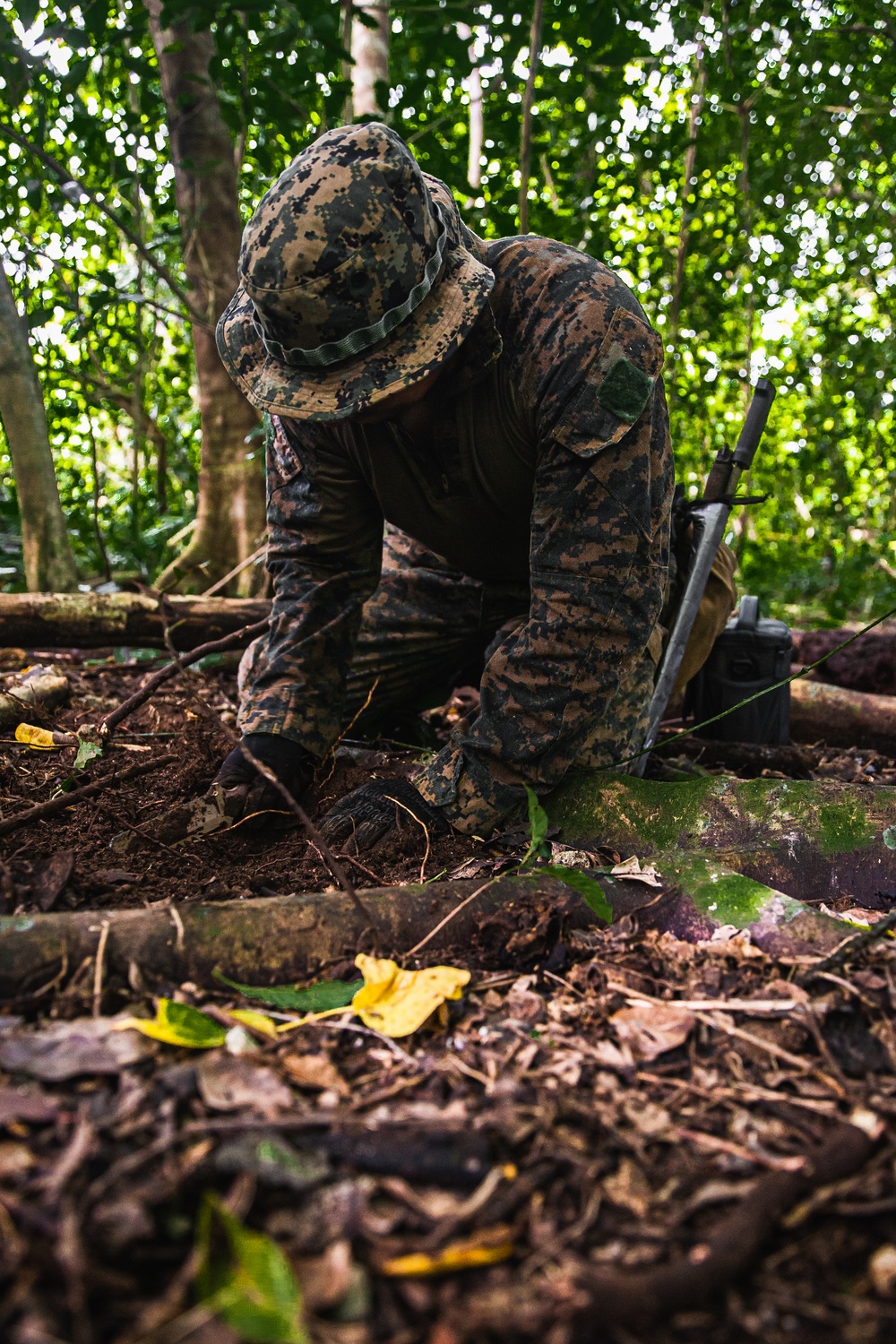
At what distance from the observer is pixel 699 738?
128 inches

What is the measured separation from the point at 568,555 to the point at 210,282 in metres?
3.14

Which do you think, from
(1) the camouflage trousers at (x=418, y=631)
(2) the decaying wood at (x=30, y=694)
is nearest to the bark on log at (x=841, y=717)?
(1) the camouflage trousers at (x=418, y=631)

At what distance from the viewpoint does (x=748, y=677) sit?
3.27m

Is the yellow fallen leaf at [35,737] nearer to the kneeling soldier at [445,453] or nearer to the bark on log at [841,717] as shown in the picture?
the kneeling soldier at [445,453]

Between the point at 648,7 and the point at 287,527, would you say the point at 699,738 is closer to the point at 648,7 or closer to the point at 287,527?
the point at 287,527

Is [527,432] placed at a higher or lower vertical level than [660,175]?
lower

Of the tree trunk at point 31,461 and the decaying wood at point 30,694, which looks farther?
the tree trunk at point 31,461

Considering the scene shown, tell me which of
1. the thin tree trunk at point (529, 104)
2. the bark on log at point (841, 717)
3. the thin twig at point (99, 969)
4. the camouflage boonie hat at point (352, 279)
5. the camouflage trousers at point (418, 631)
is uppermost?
the thin tree trunk at point (529, 104)

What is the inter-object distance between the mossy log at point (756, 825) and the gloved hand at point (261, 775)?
0.68m

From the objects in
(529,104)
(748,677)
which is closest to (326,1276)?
(748,677)

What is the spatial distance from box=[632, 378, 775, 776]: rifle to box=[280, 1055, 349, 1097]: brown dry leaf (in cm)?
174

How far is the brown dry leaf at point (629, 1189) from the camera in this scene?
1043 mm

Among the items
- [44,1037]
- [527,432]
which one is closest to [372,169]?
[527,432]

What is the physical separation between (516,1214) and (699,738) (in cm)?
241
